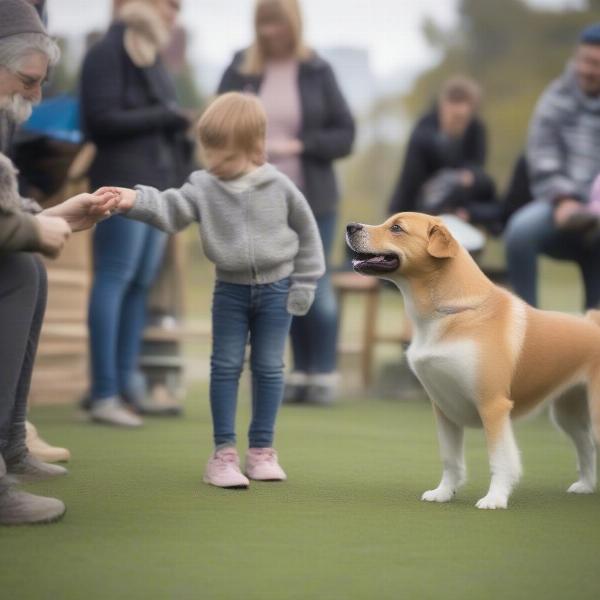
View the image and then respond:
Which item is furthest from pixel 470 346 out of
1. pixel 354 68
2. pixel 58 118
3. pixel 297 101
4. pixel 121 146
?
pixel 354 68

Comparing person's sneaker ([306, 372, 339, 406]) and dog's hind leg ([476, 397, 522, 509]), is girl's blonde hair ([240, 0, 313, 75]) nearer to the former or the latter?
person's sneaker ([306, 372, 339, 406])

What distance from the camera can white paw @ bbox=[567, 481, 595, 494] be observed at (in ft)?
13.5

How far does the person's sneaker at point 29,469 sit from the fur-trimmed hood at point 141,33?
2374 millimetres

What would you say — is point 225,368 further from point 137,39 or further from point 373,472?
point 137,39

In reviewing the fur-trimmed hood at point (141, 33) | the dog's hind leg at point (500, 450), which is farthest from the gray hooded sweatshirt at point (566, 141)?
the dog's hind leg at point (500, 450)

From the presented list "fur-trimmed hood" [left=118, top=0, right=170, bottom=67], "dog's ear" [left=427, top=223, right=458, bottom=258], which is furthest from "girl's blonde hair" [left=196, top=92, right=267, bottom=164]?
"fur-trimmed hood" [left=118, top=0, right=170, bottom=67]

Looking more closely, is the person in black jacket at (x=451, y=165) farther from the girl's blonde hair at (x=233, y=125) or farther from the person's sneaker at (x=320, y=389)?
the girl's blonde hair at (x=233, y=125)

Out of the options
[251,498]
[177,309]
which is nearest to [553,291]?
[177,309]

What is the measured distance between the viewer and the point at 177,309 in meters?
7.16

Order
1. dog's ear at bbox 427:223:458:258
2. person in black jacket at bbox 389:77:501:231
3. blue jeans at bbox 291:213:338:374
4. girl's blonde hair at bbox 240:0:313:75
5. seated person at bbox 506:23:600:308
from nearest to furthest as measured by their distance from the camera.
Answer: dog's ear at bbox 427:223:458:258, girl's blonde hair at bbox 240:0:313:75, seated person at bbox 506:23:600:308, blue jeans at bbox 291:213:338:374, person in black jacket at bbox 389:77:501:231

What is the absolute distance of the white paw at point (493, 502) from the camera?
3701mm

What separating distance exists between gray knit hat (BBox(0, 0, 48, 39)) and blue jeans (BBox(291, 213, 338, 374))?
322 cm

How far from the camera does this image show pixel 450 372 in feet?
12.4

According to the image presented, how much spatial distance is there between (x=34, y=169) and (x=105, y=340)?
2.70ft
